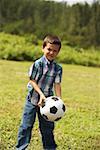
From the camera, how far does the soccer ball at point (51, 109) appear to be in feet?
15.7

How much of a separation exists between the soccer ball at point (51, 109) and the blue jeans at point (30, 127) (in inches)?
6.8

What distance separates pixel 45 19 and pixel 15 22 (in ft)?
16.2

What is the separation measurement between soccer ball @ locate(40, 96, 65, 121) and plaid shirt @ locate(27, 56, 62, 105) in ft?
0.50

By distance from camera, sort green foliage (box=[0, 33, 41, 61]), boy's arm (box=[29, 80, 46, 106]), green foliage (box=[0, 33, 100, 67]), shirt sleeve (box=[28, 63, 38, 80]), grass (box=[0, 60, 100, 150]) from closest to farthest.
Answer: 1. boy's arm (box=[29, 80, 46, 106])
2. shirt sleeve (box=[28, 63, 38, 80])
3. grass (box=[0, 60, 100, 150])
4. green foliage (box=[0, 33, 41, 61])
5. green foliage (box=[0, 33, 100, 67])

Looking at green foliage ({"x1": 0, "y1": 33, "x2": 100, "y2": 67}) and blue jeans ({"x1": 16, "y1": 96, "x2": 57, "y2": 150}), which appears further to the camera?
green foliage ({"x1": 0, "y1": 33, "x2": 100, "y2": 67})

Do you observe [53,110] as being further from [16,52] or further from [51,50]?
[16,52]

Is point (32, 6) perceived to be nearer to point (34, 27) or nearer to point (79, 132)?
point (34, 27)

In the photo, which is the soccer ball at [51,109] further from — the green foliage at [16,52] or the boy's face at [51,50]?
the green foliage at [16,52]

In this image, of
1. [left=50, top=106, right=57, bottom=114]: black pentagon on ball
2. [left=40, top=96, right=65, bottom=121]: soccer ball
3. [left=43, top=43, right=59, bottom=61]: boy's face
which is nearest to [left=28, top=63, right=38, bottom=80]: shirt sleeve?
[left=43, top=43, right=59, bottom=61]: boy's face

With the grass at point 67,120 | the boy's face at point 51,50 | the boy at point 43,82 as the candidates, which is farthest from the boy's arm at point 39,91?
the grass at point 67,120

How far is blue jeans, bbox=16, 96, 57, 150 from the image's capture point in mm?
4961

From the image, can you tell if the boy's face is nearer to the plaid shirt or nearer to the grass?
the plaid shirt

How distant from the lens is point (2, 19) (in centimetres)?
4366

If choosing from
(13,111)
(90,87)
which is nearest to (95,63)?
(90,87)
